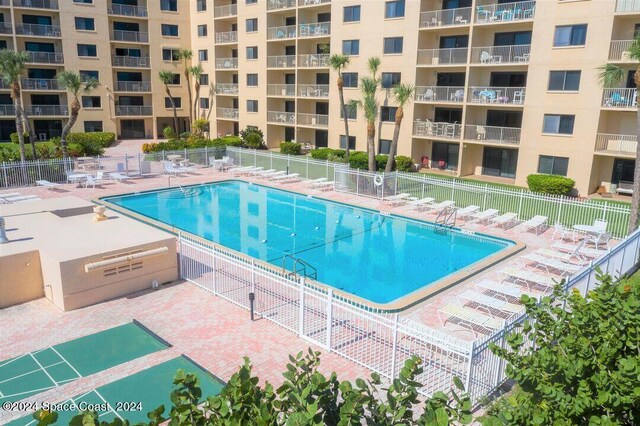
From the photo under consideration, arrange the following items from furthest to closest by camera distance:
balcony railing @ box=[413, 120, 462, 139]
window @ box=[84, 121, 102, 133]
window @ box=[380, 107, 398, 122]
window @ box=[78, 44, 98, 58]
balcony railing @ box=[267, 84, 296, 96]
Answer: window @ box=[84, 121, 102, 133], window @ box=[78, 44, 98, 58], balcony railing @ box=[267, 84, 296, 96], window @ box=[380, 107, 398, 122], balcony railing @ box=[413, 120, 462, 139]

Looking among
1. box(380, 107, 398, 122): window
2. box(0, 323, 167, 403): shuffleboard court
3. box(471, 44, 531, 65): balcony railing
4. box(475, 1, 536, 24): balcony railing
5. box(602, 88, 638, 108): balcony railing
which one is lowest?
box(0, 323, 167, 403): shuffleboard court

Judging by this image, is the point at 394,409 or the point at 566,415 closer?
the point at 394,409

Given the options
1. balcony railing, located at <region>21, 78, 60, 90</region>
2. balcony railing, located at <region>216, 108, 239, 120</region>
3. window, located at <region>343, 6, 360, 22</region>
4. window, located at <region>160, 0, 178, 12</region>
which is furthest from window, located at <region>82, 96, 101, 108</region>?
window, located at <region>343, 6, 360, 22</region>

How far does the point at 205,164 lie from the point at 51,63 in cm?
2164

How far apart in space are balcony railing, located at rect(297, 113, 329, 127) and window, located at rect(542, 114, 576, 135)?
1714 cm

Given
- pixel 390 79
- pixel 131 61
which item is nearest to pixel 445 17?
pixel 390 79

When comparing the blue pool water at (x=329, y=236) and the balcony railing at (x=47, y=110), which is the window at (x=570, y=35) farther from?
the balcony railing at (x=47, y=110)

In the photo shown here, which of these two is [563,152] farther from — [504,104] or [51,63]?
[51,63]

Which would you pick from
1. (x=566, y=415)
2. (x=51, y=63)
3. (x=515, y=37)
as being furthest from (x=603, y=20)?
(x=51, y=63)

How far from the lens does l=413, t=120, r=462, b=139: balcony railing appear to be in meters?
33.2

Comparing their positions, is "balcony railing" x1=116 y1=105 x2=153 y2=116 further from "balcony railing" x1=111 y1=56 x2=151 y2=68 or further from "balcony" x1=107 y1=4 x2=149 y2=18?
"balcony" x1=107 y1=4 x2=149 y2=18

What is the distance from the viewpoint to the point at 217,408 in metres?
3.85

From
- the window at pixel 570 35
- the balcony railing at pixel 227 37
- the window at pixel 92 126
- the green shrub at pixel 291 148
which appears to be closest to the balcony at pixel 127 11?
the balcony railing at pixel 227 37

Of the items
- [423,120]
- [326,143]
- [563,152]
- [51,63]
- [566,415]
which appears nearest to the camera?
[566,415]
